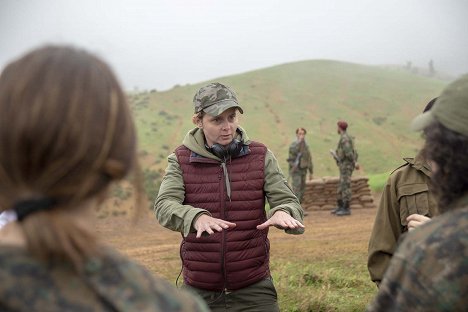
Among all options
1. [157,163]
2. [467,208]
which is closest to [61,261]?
[467,208]

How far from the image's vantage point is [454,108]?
5.67 feet

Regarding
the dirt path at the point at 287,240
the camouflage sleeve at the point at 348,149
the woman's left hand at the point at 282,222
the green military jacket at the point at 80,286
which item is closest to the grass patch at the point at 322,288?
the dirt path at the point at 287,240

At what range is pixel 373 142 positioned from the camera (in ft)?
121

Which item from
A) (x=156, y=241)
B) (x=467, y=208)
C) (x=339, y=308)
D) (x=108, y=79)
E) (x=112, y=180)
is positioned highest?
(x=108, y=79)

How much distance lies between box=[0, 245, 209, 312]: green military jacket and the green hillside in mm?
25882

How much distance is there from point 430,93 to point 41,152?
55898 millimetres

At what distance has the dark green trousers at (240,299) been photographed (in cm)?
330

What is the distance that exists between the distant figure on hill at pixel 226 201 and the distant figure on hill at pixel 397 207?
47 cm

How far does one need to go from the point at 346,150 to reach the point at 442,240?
495 inches

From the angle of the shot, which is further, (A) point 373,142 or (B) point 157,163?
(A) point 373,142

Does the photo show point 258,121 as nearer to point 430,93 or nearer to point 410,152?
point 410,152

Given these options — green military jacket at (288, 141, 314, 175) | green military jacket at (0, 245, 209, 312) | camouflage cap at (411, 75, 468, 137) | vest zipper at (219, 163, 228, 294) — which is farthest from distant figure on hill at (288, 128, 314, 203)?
green military jacket at (0, 245, 209, 312)

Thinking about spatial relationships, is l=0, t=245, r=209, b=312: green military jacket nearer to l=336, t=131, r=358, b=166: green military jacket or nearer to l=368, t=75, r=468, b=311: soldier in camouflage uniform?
l=368, t=75, r=468, b=311: soldier in camouflage uniform

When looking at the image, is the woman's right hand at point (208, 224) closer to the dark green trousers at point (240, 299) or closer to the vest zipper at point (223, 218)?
the vest zipper at point (223, 218)
